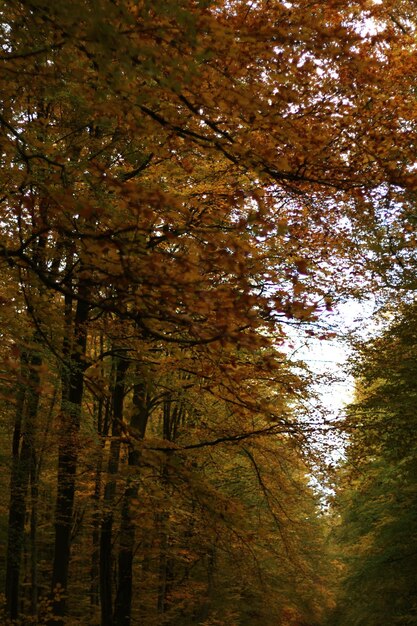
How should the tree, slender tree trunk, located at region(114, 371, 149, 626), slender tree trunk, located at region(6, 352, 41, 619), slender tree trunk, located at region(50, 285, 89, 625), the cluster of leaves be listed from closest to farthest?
1. the tree
2. slender tree trunk, located at region(50, 285, 89, 625)
3. slender tree trunk, located at region(114, 371, 149, 626)
4. slender tree trunk, located at region(6, 352, 41, 619)
5. the cluster of leaves

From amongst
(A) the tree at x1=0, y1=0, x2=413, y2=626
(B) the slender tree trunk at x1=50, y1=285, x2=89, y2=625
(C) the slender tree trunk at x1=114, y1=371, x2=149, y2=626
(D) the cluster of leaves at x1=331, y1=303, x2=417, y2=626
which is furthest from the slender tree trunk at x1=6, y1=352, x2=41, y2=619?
(D) the cluster of leaves at x1=331, y1=303, x2=417, y2=626

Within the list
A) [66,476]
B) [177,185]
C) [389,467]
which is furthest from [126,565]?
[389,467]

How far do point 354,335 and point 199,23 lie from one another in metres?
10.1

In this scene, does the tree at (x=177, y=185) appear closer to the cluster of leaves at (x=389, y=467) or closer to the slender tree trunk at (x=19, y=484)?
the slender tree trunk at (x=19, y=484)

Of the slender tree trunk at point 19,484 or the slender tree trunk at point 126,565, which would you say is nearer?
the slender tree trunk at point 126,565

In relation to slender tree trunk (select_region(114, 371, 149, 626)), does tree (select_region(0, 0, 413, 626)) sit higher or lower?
higher

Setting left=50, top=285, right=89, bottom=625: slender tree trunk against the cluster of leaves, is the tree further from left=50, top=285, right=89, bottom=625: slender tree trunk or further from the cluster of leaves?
the cluster of leaves

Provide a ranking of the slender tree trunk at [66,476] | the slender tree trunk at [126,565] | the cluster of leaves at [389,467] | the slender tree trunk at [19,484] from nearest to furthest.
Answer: the slender tree trunk at [66,476]
the slender tree trunk at [126,565]
the slender tree trunk at [19,484]
the cluster of leaves at [389,467]

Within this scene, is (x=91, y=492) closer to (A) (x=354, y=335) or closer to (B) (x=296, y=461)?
(B) (x=296, y=461)

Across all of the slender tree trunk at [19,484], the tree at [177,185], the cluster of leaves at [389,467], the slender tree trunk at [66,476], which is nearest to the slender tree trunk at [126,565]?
the tree at [177,185]

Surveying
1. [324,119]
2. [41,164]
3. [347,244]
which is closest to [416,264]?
[347,244]

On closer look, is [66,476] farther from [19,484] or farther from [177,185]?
[177,185]

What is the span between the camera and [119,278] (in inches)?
132

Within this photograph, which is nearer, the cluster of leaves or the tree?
the tree
